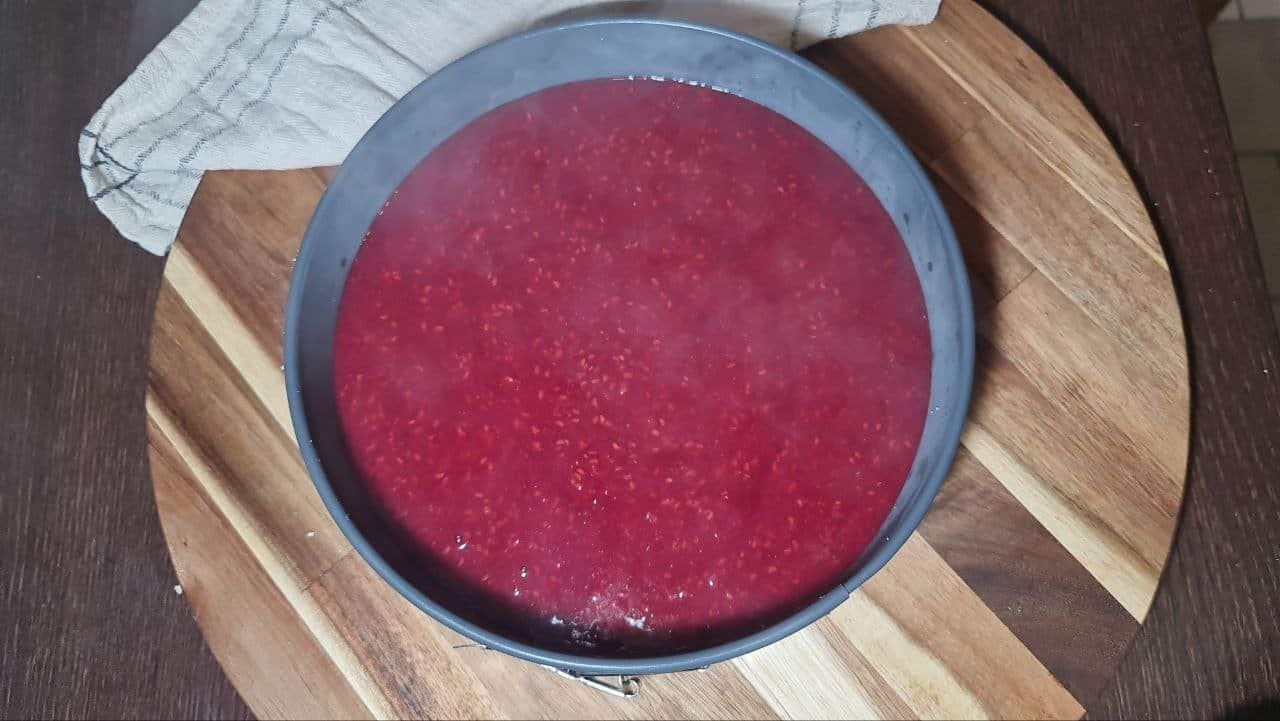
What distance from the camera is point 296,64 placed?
4.12 feet

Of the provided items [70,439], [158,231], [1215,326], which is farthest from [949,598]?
[70,439]

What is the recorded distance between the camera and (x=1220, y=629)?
127 cm

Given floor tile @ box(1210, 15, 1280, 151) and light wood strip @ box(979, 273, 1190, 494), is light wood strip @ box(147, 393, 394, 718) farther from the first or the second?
floor tile @ box(1210, 15, 1280, 151)

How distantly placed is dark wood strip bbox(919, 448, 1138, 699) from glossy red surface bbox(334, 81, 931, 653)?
2.7 inches

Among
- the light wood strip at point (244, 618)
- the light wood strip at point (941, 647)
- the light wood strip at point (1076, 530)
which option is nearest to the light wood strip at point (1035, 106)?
the light wood strip at point (1076, 530)

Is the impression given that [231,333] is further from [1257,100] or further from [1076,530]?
[1257,100]

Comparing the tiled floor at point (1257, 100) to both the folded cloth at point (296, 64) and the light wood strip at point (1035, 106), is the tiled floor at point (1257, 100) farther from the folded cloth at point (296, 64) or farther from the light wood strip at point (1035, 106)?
the folded cloth at point (296, 64)

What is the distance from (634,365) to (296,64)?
59 cm

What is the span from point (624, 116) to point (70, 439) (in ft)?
3.34

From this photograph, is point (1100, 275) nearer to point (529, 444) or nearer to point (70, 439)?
point (529, 444)

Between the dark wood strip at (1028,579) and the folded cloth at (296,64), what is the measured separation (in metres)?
0.58

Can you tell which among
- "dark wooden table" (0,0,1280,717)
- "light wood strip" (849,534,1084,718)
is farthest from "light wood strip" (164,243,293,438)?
"light wood strip" (849,534,1084,718)

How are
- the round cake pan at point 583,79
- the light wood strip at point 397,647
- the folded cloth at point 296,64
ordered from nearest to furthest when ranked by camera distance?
the round cake pan at point 583,79, the light wood strip at point 397,647, the folded cloth at point 296,64

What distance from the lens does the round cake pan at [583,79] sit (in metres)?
0.94
